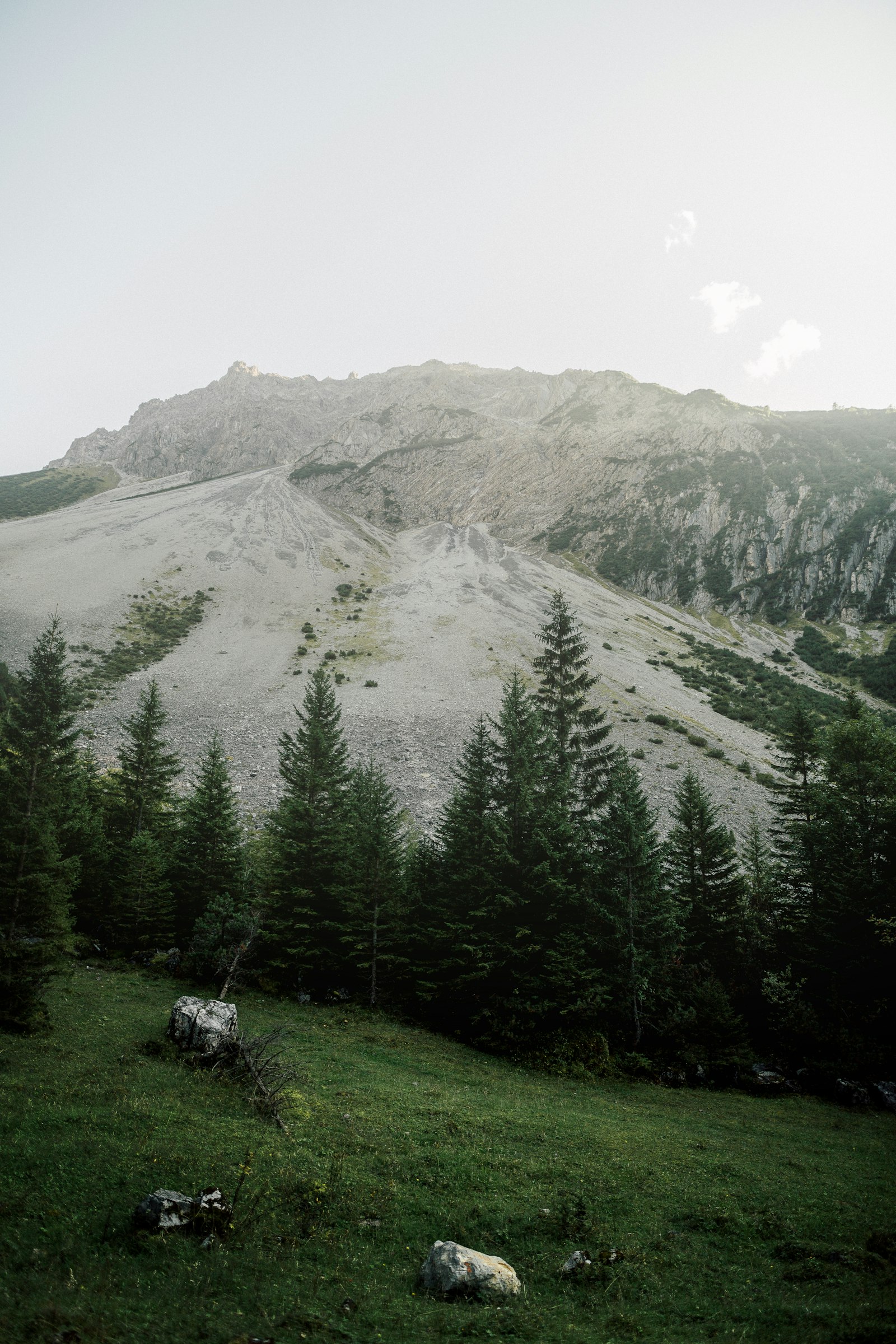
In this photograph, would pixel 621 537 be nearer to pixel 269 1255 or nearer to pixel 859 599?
pixel 859 599

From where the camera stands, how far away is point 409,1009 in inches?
1096

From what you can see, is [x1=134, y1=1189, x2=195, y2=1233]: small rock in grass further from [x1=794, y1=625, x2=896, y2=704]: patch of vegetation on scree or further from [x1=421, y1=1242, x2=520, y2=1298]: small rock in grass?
[x1=794, y1=625, x2=896, y2=704]: patch of vegetation on scree

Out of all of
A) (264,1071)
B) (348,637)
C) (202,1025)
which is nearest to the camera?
(264,1071)

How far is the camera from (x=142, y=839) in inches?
1211

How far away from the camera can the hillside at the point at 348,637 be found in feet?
187

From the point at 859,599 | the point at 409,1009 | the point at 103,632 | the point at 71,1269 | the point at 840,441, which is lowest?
the point at 409,1009

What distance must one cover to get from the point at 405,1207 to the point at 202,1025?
30.0 ft

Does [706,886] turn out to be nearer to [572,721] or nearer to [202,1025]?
[572,721]

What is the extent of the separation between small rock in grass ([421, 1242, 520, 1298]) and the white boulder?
10.2 meters

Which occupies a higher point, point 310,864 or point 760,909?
point 310,864

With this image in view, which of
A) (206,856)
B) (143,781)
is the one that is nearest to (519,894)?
(206,856)

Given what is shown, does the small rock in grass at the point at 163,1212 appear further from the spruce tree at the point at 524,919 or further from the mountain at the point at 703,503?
the mountain at the point at 703,503

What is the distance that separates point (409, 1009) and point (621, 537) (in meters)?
151

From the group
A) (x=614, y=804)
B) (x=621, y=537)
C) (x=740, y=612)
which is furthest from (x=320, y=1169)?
(x=621, y=537)
